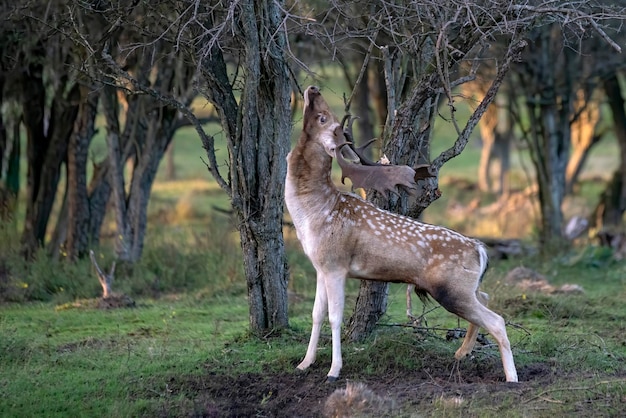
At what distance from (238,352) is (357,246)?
5.62ft

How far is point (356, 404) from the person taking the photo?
23.7ft

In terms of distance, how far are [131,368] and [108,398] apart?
88 cm

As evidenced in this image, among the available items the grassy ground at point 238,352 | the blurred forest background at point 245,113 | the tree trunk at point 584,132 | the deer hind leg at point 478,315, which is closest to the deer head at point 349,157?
the blurred forest background at point 245,113

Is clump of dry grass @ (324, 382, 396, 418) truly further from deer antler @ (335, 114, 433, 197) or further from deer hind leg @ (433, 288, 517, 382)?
deer antler @ (335, 114, 433, 197)

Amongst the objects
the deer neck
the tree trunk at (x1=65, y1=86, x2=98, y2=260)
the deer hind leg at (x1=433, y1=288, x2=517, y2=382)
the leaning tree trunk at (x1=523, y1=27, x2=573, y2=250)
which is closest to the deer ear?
the deer neck

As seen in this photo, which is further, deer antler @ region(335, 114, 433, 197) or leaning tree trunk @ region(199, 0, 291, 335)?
leaning tree trunk @ region(199, 0, 291, 335)

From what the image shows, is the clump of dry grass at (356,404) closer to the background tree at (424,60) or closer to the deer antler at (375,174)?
the deer antler at (375,174)

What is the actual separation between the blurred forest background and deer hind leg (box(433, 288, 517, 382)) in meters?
1.15

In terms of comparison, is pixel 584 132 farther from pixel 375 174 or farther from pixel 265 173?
pixel 375 174

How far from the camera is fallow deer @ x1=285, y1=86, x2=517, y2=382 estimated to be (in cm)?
786

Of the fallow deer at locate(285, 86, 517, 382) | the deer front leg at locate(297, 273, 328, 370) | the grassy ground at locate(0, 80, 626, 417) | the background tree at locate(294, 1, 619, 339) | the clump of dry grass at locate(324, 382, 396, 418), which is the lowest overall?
the grassy ground at locate(0, 80, 626, 417)

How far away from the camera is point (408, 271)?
313 inches

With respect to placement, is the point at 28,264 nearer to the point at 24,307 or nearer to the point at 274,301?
the point at 24,307

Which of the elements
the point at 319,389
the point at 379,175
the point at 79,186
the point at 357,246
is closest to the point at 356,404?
the point at 319,389
